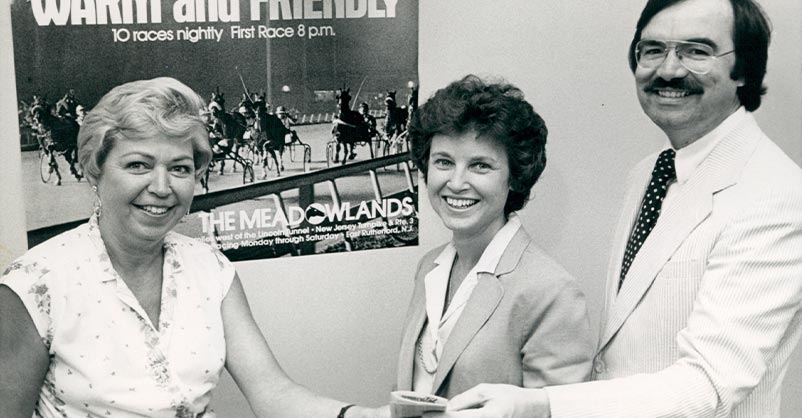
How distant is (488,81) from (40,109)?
4.01 feet

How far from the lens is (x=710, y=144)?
2121mm

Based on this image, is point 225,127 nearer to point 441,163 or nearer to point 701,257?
point 441,163

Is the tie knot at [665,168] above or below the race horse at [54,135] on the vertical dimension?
below

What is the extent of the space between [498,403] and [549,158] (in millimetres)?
1240

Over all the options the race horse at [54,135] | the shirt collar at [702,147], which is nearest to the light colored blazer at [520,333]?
the shirt collar at [702,147]

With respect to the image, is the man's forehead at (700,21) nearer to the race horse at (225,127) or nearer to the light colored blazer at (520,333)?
the light colored blazer at (520,333)

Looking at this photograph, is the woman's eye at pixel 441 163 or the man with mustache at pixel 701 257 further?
the woman's eye at pixel 441 163

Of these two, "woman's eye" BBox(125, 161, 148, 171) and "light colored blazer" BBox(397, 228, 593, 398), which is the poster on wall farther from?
"light colored blazer" BBox(397, 228, 593, 398)

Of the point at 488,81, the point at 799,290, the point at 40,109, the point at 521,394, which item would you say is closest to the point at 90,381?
the point at 40,109

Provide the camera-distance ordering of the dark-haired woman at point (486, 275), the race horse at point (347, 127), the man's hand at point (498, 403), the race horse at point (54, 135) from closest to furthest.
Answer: the man's hand at point (498, 403), the dark-haired woman at point (486, 275), the race horse at point (54, 135), the race horse at point (347, 127)

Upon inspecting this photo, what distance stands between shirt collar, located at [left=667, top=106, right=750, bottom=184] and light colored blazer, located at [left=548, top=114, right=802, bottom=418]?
0.02 meters

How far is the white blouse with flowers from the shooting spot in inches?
78.3

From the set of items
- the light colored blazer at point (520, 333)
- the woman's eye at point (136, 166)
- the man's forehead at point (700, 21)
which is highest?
the man's forehead at point (700, 21)

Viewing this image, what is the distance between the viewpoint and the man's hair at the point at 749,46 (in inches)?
82.7
